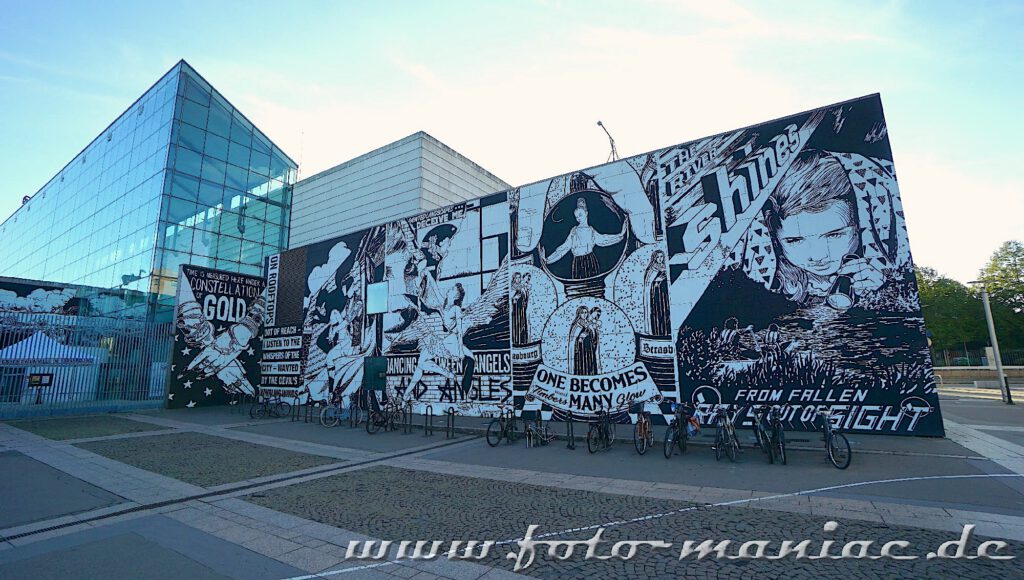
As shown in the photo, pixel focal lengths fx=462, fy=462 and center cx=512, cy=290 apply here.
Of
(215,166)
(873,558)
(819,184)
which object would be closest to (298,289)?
(215,166)

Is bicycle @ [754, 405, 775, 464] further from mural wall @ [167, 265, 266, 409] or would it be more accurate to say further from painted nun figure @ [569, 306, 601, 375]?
Result: mural wall @ [167, 265, 266, 409]

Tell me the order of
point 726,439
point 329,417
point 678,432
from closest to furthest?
point 726,439
point 678,432
point 329,417

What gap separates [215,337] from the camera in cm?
2447

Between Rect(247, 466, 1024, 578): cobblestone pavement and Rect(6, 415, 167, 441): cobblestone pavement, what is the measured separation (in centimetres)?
1125

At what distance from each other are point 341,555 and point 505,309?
501 inches

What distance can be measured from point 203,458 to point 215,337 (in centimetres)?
A: 1591

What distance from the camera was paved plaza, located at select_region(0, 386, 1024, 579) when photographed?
489cm

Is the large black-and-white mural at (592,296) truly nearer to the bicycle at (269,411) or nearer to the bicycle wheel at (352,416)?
the bicycle wheel at (352,416)

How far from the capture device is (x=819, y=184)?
1312 centimetres

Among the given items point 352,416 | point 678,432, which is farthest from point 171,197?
point 678,432

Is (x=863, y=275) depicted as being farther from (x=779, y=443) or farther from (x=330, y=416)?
(x=330, y=416)

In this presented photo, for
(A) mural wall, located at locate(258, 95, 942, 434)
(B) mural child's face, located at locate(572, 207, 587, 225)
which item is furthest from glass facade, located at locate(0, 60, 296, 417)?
(B) mural child's face, located at locate(572, 207, 587, 225)

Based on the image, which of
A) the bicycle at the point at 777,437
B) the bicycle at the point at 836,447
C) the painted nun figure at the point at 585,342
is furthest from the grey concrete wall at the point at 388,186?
the bicycle at the point at 836,447

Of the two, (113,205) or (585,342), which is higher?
(113,205)
